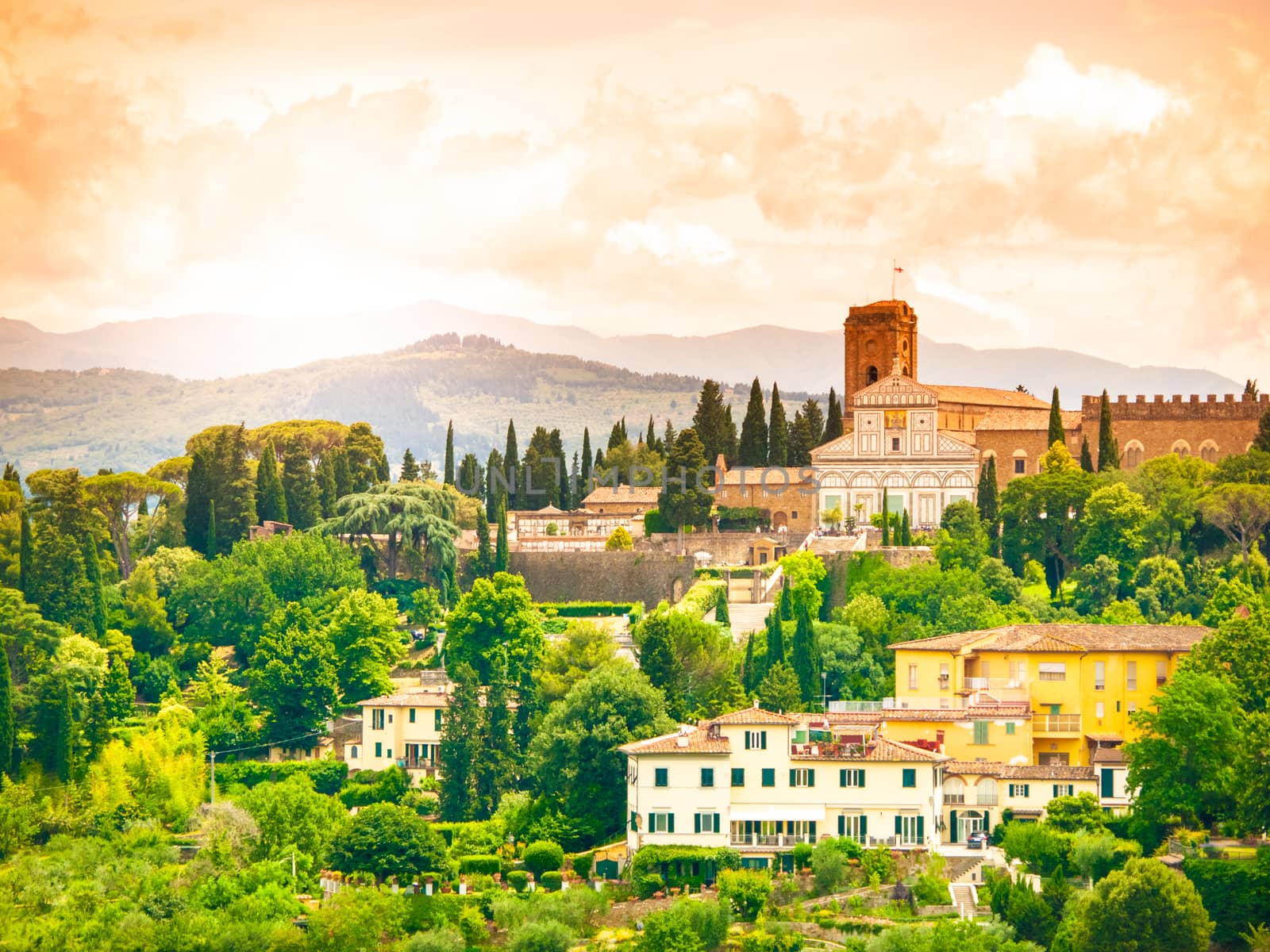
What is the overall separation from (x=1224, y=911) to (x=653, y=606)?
35768 millimetres

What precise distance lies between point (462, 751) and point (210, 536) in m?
26.5

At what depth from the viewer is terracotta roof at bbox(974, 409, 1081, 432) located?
85.9m

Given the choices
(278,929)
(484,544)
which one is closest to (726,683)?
(278,929)

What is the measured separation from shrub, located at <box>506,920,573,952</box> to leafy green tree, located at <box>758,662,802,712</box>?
1227 cm

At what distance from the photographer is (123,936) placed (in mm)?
47094

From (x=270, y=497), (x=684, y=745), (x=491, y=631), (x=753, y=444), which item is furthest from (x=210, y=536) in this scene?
(x=684, y=745)

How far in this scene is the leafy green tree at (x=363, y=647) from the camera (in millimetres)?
66250

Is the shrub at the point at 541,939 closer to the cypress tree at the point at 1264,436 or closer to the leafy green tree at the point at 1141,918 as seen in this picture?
the leafy green tree at the point at 1141,918

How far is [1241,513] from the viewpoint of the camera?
7100 centimetres

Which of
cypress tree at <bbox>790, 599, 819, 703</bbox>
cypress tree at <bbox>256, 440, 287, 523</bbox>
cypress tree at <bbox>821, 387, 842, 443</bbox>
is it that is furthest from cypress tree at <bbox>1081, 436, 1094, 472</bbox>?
cypress tree at <bbox>256, 440, 287, 523</bbox>

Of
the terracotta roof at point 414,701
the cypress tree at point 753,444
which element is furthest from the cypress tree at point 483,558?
the terracotta roof at point 414,701

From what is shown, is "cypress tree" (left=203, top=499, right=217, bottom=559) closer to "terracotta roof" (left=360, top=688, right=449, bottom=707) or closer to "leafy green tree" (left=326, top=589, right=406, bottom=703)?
"leafy green tree" (left=326, top=589, right=406, bottom=703)

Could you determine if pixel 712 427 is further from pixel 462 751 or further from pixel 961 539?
pixel 462 751

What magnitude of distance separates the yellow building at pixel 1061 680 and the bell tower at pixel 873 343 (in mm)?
40857
